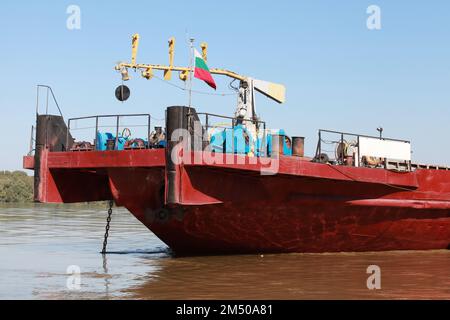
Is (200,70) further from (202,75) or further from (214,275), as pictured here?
(214,275)

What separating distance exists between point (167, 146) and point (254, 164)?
1674 mm

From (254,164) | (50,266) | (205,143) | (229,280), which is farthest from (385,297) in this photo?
(50,266)

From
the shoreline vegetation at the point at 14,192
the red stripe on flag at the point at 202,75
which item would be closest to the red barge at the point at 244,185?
the red stripe on flag at the point at 202,75

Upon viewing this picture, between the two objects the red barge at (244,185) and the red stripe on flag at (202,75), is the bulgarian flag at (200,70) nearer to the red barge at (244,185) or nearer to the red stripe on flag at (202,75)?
the red stripe on flag at (202,75)

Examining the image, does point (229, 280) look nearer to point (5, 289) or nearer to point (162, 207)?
point (162, 207)

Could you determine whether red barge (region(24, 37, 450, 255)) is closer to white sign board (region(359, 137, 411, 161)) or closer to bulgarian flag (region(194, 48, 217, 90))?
white sign board (region(359, 137, 411, 161))

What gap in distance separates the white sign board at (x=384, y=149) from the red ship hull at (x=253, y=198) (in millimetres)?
476

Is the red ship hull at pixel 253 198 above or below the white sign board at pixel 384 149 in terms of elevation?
below

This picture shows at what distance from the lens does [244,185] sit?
38.6 ft

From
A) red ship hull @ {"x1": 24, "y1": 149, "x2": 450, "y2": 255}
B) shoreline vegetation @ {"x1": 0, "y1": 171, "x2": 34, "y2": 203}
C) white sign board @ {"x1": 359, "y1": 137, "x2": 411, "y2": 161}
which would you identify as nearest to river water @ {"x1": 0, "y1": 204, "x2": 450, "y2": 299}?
red ship hull @ {"x1": 24, "y1": 149, "x2": 450, "y2": 255}

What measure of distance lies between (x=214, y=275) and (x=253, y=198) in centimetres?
203

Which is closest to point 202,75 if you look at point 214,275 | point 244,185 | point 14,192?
point 244,185

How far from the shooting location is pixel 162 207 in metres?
12.0

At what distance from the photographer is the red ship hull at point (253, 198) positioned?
11.4m
